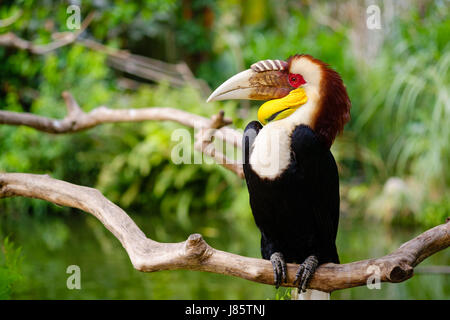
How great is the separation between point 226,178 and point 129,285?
116 inches

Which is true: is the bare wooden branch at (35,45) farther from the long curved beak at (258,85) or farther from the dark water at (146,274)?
the long curved beak at (258,85)

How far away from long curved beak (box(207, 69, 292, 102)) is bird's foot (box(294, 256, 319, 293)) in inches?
20.1

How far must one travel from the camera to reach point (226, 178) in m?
6.42

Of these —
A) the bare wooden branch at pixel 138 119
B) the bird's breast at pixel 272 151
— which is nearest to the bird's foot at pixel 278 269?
the bird's breast at pixel 272 151

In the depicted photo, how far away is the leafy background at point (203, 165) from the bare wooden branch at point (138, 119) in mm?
1080

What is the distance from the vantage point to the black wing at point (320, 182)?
158 centimetres

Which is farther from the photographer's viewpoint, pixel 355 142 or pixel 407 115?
pixel 355 142

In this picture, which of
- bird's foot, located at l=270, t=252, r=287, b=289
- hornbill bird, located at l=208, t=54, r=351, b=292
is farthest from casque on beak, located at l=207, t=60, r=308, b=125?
bird's foot, located at l=270, t=252, r=287, b=289

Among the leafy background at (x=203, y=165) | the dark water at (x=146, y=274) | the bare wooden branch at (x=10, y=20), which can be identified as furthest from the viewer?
the leafy background at (x=203, y=165)

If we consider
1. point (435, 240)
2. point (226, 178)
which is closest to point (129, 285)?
point (435, 240)

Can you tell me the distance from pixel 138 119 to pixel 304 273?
1.45 m

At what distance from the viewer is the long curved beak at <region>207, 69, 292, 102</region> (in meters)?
1.61
